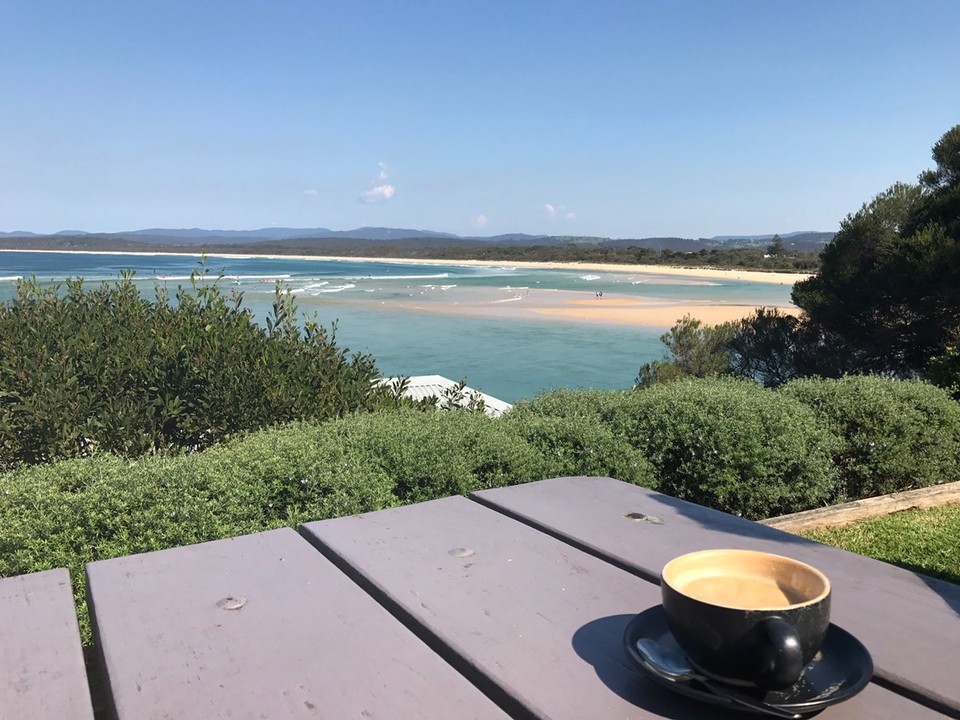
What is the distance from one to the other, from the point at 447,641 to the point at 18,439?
14.9 ft

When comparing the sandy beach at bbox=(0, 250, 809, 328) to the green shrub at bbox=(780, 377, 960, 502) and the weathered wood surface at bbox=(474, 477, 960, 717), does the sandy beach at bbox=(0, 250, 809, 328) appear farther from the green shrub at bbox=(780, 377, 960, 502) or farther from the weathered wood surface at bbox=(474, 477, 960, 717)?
the weathered wood surface at bbox=(474, 477, 960, 717)

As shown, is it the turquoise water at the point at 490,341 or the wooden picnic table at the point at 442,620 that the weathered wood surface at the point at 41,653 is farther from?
the turquoise water at the point at 490,341

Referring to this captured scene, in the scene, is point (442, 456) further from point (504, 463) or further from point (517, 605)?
point (517, 605)

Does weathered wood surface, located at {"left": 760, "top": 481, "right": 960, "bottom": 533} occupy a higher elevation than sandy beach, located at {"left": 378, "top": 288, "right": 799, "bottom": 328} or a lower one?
higher

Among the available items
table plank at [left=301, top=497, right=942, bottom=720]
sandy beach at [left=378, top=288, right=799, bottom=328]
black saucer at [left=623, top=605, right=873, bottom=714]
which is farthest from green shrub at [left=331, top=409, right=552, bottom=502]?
sandy beach at [left=378, top=288, right=799, bottom=328]

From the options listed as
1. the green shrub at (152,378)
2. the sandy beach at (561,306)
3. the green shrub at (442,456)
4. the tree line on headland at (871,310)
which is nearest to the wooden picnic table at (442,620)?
the green shrub at (442,456)

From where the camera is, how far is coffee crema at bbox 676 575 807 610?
1192mm

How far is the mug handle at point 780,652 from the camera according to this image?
41.0 inches

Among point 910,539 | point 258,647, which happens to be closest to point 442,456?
point 258,647

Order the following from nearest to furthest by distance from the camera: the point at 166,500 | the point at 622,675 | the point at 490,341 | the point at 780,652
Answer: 1. the point at 780,652
2. the point at 622,675
3. the point at 166,500
4. the point at 490,341

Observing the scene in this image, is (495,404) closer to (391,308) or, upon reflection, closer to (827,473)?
(827,473)

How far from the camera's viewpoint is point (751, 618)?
1.05 m

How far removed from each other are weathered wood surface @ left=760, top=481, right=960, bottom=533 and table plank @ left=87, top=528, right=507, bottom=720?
3.39 meters

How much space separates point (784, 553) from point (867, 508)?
3.46 m
